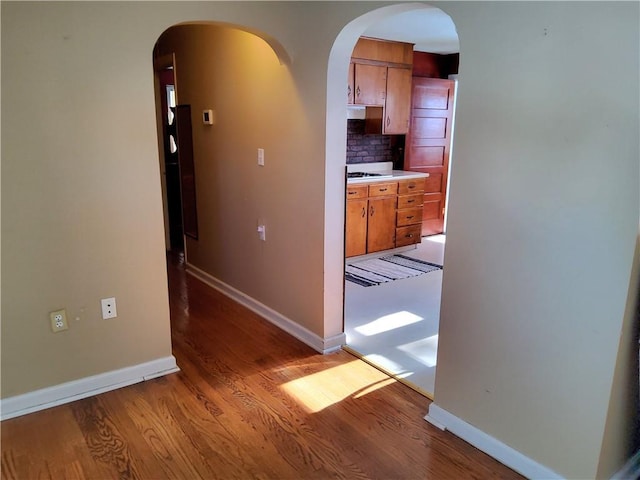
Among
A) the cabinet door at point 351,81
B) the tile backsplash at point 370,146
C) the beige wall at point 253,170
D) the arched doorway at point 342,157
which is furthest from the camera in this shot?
the tile backsplash at point 370,146

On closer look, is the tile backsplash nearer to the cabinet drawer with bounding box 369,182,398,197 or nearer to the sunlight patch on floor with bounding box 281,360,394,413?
the cabinet drawer with bounding box 369,182,398,197

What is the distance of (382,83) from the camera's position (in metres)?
4.93

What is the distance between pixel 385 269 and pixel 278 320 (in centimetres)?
174

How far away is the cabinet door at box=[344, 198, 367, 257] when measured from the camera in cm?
477

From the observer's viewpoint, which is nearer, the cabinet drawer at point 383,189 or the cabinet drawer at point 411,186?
the cabinet drawer at point 383,189

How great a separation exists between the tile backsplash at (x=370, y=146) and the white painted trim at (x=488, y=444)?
362 cm

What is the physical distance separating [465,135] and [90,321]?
6.87 ft

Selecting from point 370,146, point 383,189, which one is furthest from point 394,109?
point 383,189

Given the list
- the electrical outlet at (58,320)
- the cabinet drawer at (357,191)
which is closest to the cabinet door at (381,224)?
the cabinet drawer at (357,191)

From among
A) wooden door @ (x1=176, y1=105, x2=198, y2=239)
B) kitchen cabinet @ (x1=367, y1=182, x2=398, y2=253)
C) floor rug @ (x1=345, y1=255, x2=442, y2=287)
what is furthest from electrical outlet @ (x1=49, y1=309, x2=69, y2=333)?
kitchen cabinet @ (x1=367, y1=182, x2=398, y2=253)

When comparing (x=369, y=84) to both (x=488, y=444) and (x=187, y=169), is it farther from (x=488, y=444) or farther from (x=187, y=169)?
(x=488, y=444)

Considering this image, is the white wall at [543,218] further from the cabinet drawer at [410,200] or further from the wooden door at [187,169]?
the cabinet drawer at [410,200]

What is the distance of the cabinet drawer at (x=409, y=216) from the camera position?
17.2 feet

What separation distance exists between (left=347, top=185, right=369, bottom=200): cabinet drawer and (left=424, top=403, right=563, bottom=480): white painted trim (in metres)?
2.67
